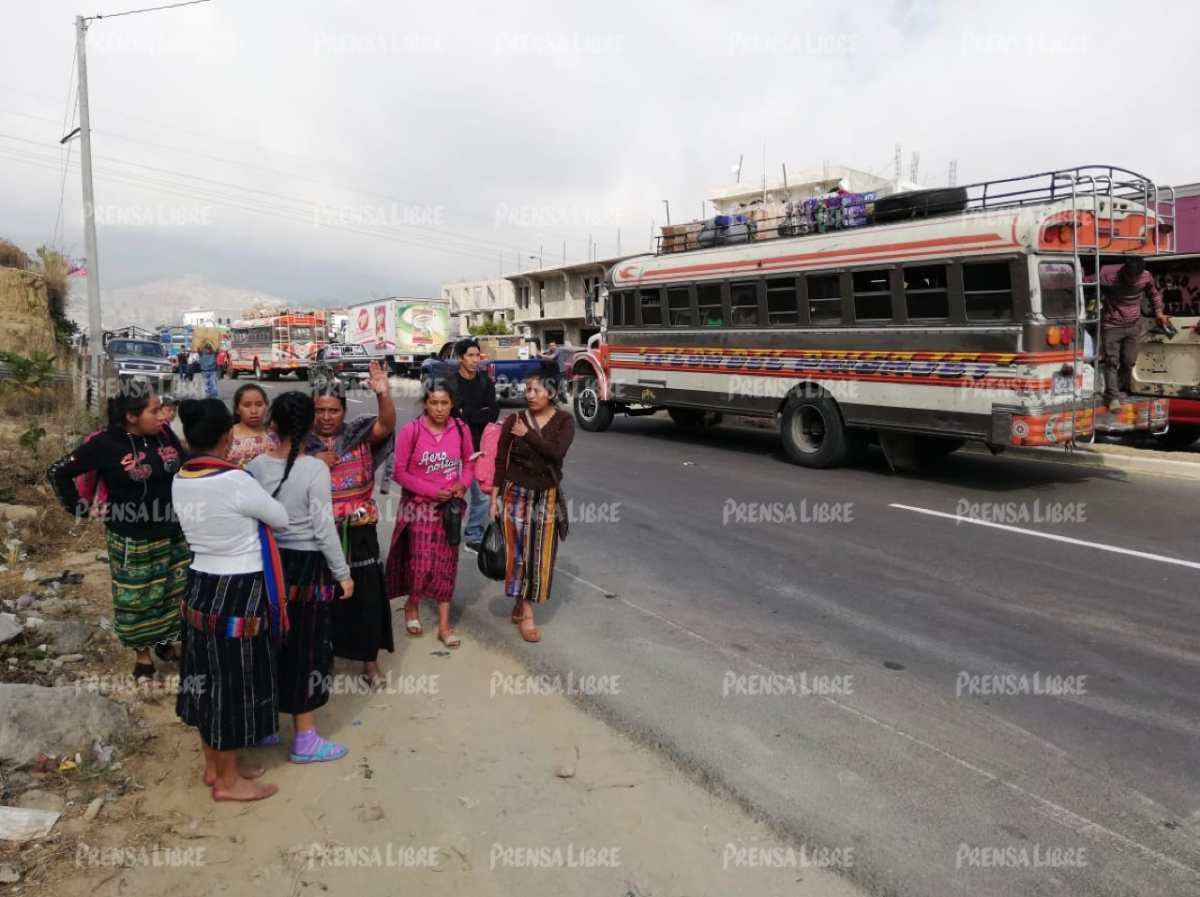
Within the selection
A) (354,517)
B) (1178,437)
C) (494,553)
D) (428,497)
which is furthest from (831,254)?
(354,517)

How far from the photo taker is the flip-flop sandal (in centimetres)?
383

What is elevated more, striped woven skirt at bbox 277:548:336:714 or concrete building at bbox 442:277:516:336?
concrete building at bbox 442:277:516:336

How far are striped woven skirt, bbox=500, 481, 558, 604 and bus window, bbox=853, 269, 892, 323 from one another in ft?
22.2

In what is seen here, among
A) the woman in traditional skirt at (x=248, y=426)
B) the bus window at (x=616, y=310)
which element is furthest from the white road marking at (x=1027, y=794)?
the bus window at (x=616, y=310)

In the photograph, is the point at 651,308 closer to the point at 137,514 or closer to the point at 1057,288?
the point at 1057,288

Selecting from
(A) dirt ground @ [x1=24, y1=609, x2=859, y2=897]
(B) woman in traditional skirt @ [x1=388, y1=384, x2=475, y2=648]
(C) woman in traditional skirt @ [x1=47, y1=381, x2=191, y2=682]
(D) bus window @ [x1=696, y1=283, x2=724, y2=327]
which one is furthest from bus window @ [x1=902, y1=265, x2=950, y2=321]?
(C) woman in traditional skirt @ [x1=47, y1=381, x2=191, y2=682]

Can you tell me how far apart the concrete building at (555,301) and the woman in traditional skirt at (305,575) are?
164 ft

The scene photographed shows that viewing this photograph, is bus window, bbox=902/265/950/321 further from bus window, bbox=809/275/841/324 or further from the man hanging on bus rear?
the man hanging on bus rear

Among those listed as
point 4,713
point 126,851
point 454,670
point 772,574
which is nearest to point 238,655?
point 126,851

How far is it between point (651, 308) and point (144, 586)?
422 inches

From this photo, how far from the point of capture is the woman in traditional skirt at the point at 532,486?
16.6 feet

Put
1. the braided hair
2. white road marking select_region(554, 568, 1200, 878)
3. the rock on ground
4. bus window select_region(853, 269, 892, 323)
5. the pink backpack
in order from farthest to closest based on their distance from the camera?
bus window select_region(853, 269, 892, 323) < the pink backpack < the braided hair < the rock on ground < white road marking select_region(554, 568, 1200, 878)

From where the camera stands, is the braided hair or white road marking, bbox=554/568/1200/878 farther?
the braided hair

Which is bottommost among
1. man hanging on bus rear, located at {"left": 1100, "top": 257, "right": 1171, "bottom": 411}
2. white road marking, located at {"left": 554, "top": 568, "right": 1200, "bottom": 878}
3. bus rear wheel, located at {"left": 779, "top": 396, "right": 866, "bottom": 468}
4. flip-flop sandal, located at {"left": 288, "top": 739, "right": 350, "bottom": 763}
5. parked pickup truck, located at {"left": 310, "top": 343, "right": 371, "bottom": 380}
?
white road marking, located at {"left": 554, "top": 568, "right": 1200, "bottom": 878}
